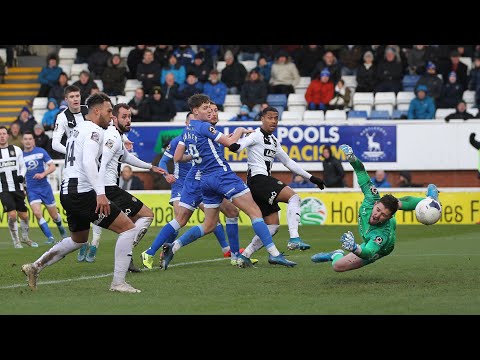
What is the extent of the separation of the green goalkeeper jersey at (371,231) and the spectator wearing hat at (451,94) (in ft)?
51.1

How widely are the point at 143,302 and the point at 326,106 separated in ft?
59.4

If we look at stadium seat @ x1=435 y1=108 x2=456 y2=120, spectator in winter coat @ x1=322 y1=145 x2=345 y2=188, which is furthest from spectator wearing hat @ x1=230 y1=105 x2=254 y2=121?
stadium seat @ x1=435 y1=108 x2=456 y2=120

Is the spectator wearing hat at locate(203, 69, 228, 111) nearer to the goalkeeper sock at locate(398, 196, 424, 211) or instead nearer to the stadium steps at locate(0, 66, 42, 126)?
the stadium steps at locate(0, 66, 42, 126)

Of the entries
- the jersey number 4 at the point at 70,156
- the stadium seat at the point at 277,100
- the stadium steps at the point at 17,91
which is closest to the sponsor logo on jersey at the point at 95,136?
the jersey number 4 at the point at 70,156

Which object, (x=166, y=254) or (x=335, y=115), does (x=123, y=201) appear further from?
(x=335, y=115)

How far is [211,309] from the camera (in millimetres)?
9625

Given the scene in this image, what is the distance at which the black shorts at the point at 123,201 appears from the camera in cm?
1357

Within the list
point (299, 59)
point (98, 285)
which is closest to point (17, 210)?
point (98, 285)

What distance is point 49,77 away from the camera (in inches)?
1174

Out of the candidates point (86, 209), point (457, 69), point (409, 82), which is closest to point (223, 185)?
point (86, 209)

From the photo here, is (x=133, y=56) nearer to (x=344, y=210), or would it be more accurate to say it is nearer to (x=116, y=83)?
(x=116, y=83)

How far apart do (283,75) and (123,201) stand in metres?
15.6

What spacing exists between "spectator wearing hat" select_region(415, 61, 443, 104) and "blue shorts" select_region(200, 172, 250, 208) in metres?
14.8

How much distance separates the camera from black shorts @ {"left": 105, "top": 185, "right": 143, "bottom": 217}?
13570 mm
